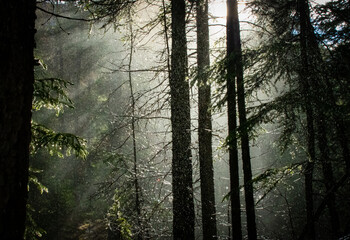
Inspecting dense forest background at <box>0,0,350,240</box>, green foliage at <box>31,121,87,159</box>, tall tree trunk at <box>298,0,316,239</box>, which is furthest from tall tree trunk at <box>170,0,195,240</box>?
tall tree trunk at <box>298,0,316,239</box>

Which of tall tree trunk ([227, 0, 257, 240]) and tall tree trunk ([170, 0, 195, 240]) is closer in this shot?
tall tree trunk ([170, 0, 195, 240])

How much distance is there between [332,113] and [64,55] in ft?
68.5

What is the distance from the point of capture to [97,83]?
1722cm

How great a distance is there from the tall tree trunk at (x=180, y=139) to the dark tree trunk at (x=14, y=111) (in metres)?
2.68

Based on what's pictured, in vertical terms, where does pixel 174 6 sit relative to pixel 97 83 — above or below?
below

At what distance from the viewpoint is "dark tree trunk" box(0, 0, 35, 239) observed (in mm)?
1796

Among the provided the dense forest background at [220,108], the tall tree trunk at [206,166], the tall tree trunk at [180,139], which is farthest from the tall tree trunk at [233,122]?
the tall tree trunk at [180,139]

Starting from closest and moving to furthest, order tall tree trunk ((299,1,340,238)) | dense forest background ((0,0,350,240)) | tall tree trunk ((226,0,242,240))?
tall tree trunk ((299,1,340,238)), dense forest background ((0,0,350,240)), tall tree trunk ((226,0,242,240))

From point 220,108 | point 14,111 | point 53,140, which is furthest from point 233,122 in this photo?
point 14,111

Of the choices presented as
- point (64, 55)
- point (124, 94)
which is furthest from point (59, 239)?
point (64, 55)

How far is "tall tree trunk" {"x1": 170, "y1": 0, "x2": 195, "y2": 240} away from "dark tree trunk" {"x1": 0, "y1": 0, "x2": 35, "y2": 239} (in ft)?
8.78

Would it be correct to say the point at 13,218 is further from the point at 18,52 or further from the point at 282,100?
the point at 282,100

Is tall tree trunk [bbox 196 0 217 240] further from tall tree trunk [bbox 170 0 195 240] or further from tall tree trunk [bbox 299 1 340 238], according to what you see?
tall tree trunk [bbox 299 1 340 238]

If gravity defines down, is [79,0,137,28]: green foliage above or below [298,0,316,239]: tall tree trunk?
above
